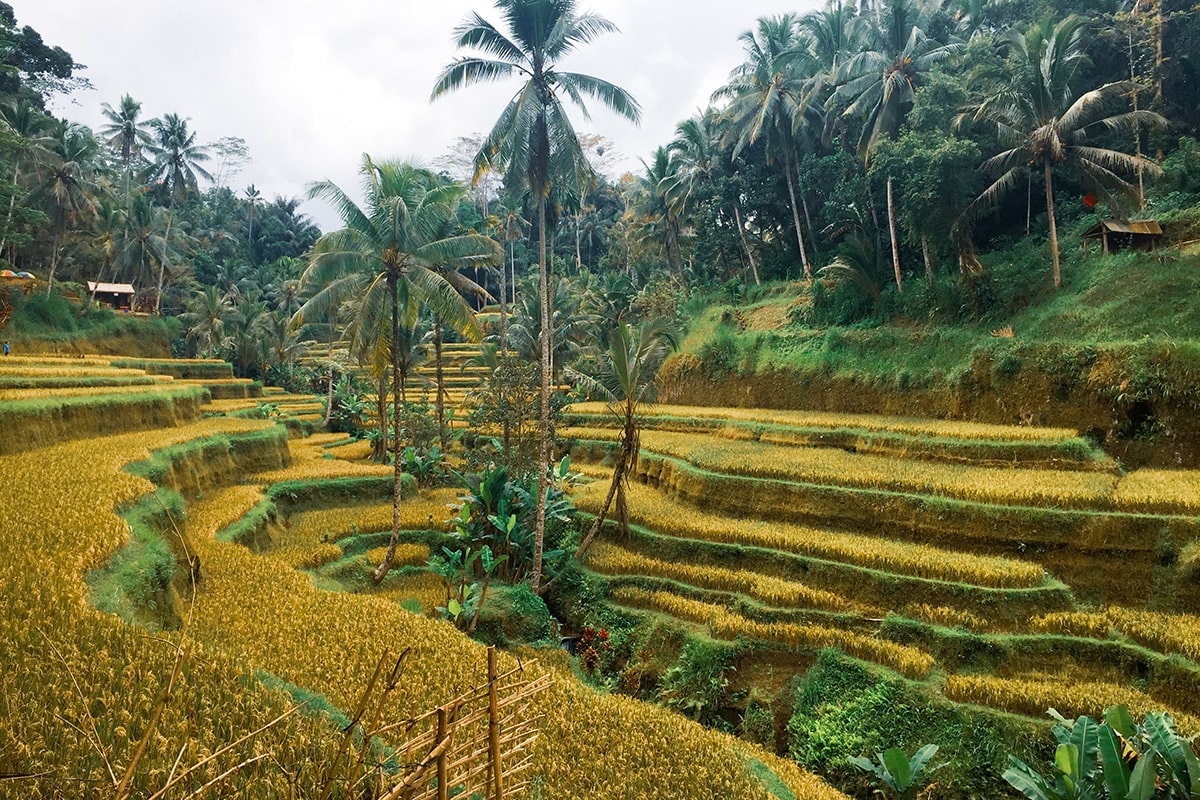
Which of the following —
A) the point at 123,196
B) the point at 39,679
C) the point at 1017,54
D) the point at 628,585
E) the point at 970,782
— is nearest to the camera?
the point at 39,679

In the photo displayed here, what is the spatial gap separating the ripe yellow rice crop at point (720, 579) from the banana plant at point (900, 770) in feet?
10.3

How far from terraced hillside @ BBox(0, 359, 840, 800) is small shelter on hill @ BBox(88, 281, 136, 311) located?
25030mm

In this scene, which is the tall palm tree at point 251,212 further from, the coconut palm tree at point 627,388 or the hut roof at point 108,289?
the coconut palm tree at point 627,388

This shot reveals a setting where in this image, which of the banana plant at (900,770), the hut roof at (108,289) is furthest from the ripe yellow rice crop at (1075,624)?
the hut roof at (108,289)

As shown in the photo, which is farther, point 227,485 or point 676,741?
point 227,485

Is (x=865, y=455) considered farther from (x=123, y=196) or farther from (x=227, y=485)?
(x=123, y=196)

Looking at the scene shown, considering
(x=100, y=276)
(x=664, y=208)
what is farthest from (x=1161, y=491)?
(x=100, y=276)

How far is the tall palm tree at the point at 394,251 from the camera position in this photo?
12.9 m

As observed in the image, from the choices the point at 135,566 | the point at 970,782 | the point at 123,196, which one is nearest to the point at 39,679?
the point at 135,566

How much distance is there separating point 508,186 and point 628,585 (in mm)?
8863

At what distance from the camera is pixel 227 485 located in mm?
15992

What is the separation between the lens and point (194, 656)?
539 centimetres

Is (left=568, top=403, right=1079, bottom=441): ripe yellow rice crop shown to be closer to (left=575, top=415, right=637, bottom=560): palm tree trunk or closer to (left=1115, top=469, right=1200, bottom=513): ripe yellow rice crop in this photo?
(left=1115, top=469, right=1200, bottom=513): ripe yellow rice crop

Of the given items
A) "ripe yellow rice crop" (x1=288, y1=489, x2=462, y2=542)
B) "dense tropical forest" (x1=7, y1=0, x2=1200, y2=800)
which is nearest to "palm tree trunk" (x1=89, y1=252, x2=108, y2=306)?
"dense tropical forest" (x1=7, y1=0, x2=1200, y2=800)
